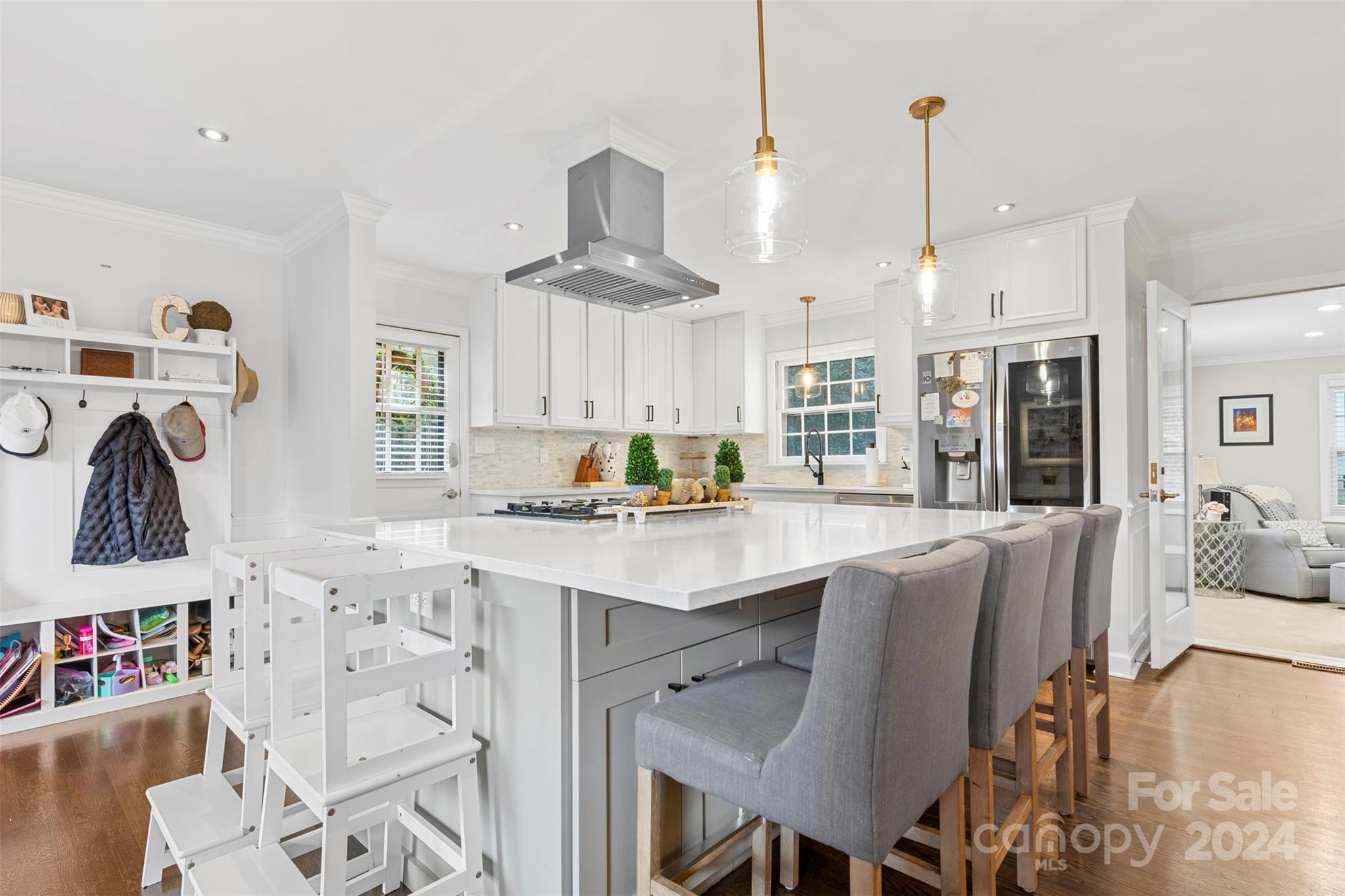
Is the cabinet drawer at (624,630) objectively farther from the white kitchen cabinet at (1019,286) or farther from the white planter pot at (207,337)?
the white planter pot at (207,337)

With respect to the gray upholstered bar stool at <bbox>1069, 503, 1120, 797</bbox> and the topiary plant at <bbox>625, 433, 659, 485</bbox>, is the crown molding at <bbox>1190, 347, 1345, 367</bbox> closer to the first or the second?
the gray upholstered bar stool at <bbox>1069, 503, 1120, 797</bbox>

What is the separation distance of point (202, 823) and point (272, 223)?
3212mm

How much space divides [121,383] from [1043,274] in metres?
4.78

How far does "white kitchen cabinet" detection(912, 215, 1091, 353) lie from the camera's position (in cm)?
357

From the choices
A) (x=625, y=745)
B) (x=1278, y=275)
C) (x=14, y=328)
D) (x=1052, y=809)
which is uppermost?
(x=1278, y=275)

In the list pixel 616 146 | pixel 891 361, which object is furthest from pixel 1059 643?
pixel 891 361

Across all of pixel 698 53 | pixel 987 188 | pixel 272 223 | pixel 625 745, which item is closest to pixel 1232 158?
pixel 987 188

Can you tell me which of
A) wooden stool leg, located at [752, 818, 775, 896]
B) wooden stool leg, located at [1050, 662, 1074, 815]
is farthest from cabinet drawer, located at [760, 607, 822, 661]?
wooden stool leg, located at [1050, 662, 1074, 815]

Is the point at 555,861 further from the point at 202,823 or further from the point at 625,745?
the point at 202,823

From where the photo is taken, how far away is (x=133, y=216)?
3449 mm

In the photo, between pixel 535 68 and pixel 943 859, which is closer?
pixel 943 859

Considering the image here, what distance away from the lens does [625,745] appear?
1.46 metres

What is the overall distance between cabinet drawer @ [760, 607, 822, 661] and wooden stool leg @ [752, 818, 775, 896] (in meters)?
0.41

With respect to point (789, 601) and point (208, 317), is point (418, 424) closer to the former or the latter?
point (208, 317)
